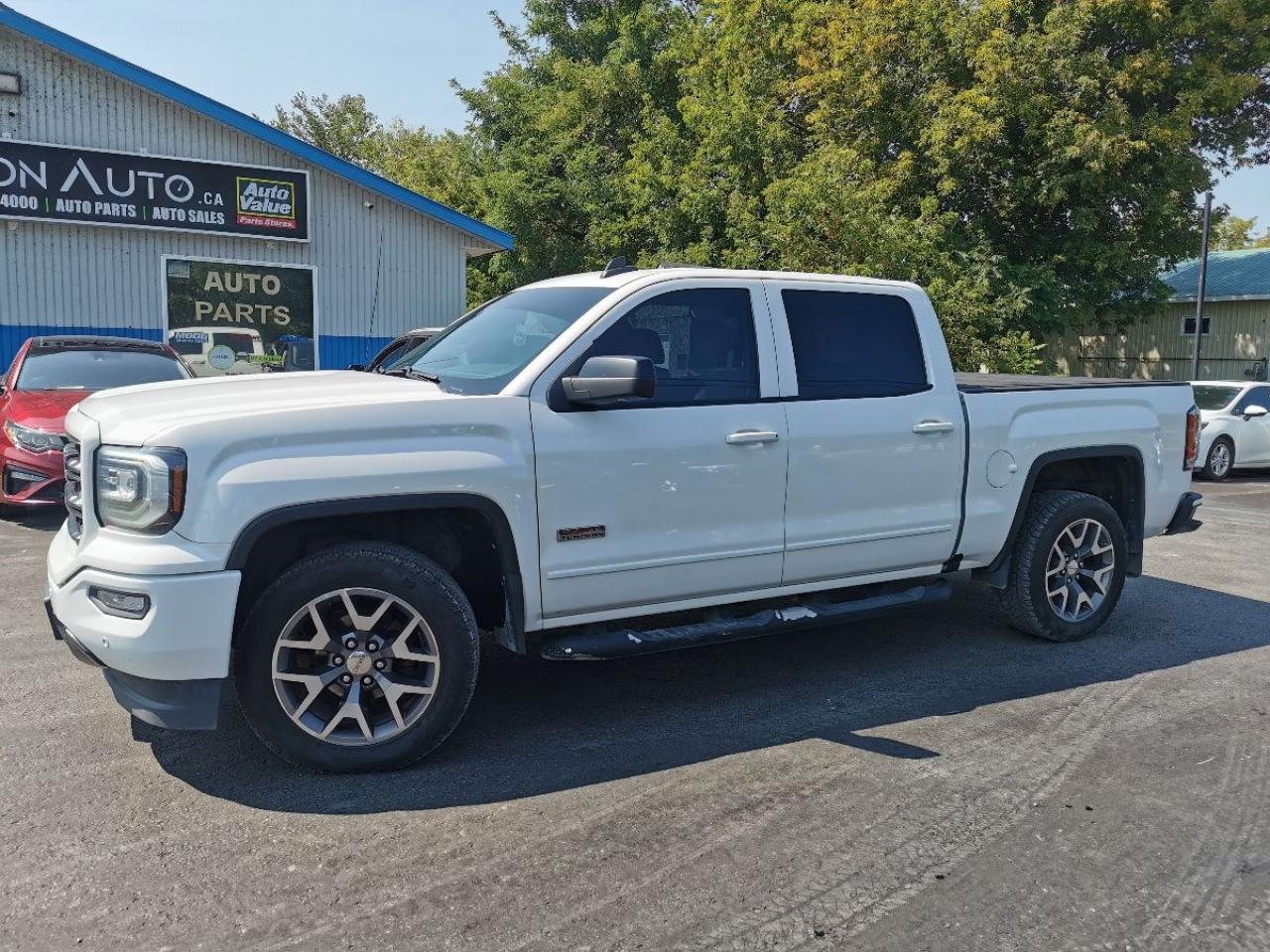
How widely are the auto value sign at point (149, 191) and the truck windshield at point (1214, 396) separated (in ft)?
46.7

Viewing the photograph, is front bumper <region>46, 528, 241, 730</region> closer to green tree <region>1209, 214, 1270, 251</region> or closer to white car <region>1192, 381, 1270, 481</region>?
white car <region>1192, 381, 1270, 481</region>

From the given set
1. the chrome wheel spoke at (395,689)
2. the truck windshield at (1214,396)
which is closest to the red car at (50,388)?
the chrome wheel spoke at (395,689)

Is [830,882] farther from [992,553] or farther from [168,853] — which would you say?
[992,553]

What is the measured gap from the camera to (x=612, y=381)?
13.2ft

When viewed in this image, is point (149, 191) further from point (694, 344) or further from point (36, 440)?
point (694, 344)

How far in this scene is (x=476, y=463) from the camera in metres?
3.97

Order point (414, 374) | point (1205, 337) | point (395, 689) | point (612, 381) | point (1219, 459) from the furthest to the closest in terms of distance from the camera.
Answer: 1. point (1205, 337)
2. point (1219, 459)
3. point (414, 374)
4. point (612, 381)
5. point (395, 689)

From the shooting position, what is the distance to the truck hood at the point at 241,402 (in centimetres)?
366

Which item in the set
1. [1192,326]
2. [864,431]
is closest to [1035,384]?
[864,431]

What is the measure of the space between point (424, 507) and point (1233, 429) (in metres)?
14.9

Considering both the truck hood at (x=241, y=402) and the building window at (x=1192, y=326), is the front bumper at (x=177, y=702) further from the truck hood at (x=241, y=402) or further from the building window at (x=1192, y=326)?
the building window at (x=1192, y=326)

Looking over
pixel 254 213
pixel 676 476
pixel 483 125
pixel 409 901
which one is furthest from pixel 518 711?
pixel 483 125

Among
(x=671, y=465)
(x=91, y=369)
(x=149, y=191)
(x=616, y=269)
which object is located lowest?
(x=671, y=465)

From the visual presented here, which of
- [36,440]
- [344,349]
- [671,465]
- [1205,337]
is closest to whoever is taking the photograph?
[671,465]
